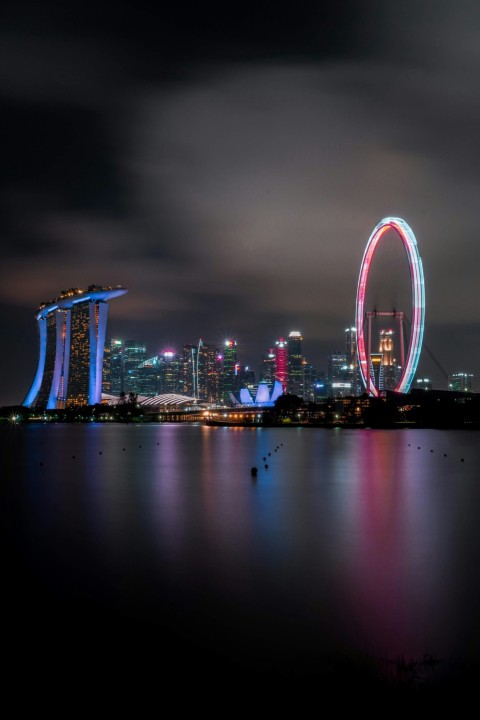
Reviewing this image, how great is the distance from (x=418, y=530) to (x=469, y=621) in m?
9.84

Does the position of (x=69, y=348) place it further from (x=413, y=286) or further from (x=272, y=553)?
(x=272, y=553)

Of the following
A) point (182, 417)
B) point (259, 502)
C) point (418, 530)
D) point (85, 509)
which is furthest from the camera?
point (182, 417)

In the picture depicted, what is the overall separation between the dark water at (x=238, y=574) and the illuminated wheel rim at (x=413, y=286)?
3875 cm

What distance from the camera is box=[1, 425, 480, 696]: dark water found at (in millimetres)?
10086

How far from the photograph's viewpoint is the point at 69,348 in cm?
17950

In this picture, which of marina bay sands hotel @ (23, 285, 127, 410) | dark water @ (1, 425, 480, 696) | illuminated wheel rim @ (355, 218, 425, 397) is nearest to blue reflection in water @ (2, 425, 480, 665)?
dark water @ (1, 425, 480, 696)

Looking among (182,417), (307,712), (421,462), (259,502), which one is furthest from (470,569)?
(182,417)

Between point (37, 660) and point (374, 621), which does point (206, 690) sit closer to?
point (37, 660)

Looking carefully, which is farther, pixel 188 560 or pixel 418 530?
pixel 418 530

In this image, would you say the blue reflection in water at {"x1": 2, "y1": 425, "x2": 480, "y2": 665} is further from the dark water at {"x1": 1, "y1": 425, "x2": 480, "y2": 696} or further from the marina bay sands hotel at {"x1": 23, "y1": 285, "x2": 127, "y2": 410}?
the marina bay sands hotel at {"x1": 23, "y1": 285, "x2": 127, "y2": 410}

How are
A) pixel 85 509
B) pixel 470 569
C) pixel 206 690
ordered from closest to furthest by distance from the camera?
pixel 206 690, pixel 470 569, pixel 85 509

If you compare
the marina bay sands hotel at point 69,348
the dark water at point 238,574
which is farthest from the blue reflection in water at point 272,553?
the marina bay sands hotel at point 69,348

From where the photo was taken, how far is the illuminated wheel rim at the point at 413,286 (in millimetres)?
71250

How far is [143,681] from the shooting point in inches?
327
